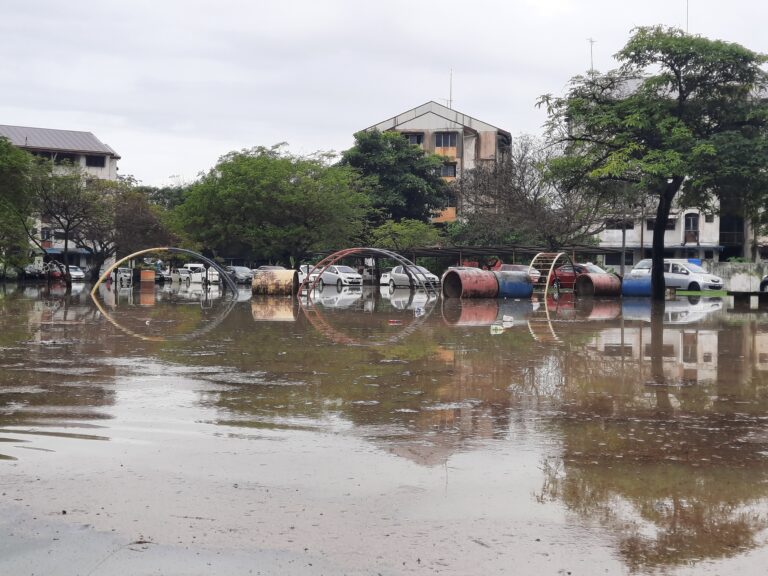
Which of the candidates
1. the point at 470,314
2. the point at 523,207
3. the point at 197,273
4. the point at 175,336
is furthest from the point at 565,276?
the point at 197,273

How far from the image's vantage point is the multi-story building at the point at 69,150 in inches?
3044

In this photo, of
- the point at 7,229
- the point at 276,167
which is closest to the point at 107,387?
the point at 7,229

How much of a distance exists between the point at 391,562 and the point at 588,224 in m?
46.4

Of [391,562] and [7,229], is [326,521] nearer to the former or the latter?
[391,562]

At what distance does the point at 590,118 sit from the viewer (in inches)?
1150

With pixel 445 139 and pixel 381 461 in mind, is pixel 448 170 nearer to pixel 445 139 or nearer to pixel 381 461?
pixel 445 139

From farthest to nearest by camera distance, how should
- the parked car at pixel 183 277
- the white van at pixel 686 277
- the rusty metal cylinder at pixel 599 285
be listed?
the parked car at pixel 183 277, the white van at pixel 686 277, the rusty metal cylinder at pixel 599 285

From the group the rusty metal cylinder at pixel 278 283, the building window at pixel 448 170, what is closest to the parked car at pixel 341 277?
the rusty metal cylinder at pixel 278 283

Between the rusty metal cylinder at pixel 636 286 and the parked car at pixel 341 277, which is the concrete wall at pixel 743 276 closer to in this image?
the rusty metal cylinder at pixel 636 286

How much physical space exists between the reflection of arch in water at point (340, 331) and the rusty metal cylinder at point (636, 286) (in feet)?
44.5

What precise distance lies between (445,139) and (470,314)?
168 ft

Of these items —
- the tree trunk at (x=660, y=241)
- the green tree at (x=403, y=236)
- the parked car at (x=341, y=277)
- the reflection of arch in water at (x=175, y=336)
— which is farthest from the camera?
the green tree at (x=403, y=236)

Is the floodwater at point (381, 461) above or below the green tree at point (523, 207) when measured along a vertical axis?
below

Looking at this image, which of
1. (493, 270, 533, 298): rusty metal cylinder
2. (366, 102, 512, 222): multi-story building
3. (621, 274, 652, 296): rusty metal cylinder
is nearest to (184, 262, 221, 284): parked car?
(366, 102, 512, 222): multi-story building
